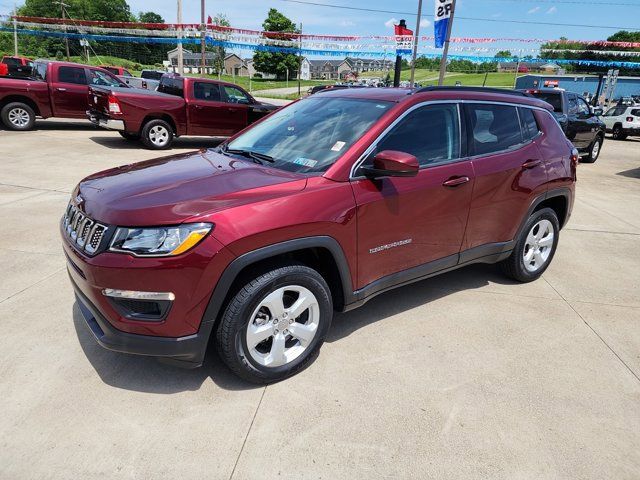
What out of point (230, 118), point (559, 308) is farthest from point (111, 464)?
point (230, 118)

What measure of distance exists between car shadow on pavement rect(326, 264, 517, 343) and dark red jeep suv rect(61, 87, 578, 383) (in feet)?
1.47

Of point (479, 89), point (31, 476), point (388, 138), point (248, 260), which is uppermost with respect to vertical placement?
point (479, 89)

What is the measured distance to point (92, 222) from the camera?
2504 mm

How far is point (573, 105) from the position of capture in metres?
11.9

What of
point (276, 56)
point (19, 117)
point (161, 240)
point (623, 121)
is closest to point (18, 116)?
point (19, 117)

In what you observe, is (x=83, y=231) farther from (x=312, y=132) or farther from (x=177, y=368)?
(x=312, y=132)

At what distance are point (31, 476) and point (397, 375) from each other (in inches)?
79.3

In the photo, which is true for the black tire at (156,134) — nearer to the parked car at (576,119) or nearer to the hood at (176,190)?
the hood at (176,190)

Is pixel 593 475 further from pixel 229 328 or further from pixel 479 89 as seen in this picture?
pixel 479 89

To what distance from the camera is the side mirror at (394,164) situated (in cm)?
276

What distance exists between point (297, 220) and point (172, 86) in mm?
10668

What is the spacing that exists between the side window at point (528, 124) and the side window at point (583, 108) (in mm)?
9492

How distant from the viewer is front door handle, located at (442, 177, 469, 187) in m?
3.36

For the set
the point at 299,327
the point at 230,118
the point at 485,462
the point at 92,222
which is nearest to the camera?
the point at 485,462
